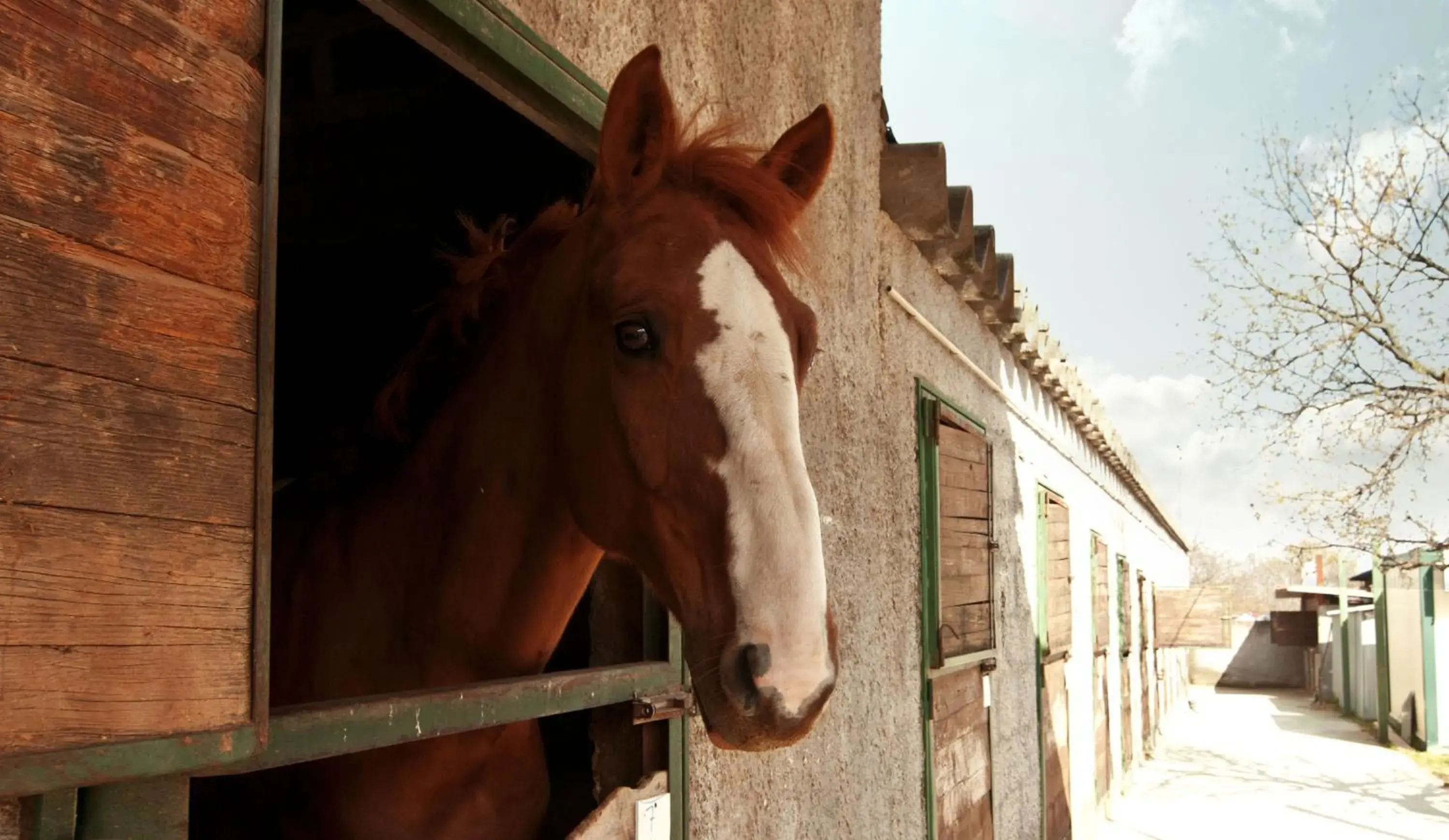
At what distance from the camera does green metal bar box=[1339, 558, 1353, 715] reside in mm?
19781

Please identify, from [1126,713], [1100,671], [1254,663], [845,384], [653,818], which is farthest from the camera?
[1254,663]

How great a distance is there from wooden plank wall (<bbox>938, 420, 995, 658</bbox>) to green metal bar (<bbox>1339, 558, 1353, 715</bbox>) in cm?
1694

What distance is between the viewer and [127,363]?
101 centimetres

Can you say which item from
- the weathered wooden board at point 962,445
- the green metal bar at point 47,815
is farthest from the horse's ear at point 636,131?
the weathered wooden board at point 962,445

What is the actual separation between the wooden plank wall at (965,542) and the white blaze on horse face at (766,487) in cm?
329

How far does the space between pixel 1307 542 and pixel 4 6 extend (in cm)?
1366

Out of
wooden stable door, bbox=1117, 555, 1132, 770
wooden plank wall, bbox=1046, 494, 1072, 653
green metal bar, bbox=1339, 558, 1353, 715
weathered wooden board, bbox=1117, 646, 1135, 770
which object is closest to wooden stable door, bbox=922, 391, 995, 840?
wooden plank wall, bbox=1046, 494, 1072, 653

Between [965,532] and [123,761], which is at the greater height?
[965,532]

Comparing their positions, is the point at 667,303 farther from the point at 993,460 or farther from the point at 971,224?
the point at 993,460

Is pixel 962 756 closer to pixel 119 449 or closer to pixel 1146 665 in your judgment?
pixel 119 449

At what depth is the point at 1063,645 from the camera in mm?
8039

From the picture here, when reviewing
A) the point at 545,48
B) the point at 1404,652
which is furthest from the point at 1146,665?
the point at 545,48

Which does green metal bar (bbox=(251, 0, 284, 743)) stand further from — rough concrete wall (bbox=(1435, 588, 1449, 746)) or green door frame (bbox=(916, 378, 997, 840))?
rough concrete wall (bbox=(1435, 588, 1449, 746))

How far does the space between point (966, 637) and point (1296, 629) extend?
23387mm
